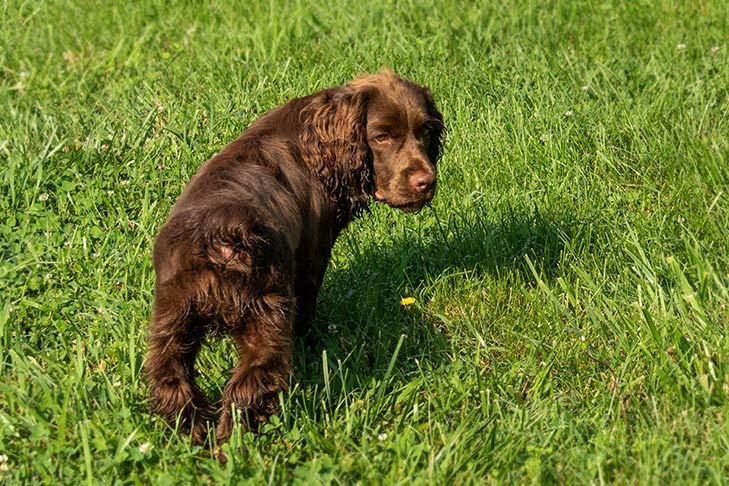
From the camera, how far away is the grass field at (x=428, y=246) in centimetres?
362

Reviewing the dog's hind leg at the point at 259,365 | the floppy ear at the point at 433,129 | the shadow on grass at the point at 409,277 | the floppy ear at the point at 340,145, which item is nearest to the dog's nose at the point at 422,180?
the floppy ear at the point at 340,145

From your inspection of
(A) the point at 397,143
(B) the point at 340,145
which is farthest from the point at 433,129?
(B) the point at 340,145

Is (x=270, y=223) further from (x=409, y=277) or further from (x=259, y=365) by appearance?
(x=409, y=277)

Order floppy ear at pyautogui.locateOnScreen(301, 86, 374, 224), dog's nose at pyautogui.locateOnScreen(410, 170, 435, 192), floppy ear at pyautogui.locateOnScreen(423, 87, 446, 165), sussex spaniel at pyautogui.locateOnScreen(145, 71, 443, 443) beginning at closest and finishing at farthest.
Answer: sussex spaniel at pyautogui.locateOnScreen(145, 71, 443, 443)
floppy ear at pyautogui.locateOnScreen(301, 86, 374, 224)
dog's nose at pyautogui.locateOnScreen(410, 170, 435, 192)
floppy ear at pyautogui.locateOnScreen(423, 87, 446, 165)

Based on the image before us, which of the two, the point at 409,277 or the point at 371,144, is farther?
the point at 409,277

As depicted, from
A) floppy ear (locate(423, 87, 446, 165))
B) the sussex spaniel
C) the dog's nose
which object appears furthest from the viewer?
floppy ear (locate(423, 87, 446, 165))

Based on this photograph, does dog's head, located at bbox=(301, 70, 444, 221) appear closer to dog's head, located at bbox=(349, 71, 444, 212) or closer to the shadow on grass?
dog's head, located at bbox=(349, 71, 444, 212)

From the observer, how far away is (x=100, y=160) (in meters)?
5.98

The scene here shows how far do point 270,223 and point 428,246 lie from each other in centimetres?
194

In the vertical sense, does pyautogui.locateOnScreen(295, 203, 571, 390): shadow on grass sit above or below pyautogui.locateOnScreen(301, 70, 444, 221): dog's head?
below

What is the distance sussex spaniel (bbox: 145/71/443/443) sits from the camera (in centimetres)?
354

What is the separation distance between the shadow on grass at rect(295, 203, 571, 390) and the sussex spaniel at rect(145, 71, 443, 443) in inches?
11.1

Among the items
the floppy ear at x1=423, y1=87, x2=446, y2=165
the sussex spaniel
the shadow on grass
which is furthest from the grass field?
the floppy ear at x1=423, y1=87, x2=446, y2=165

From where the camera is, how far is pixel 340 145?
4586 millimetres
